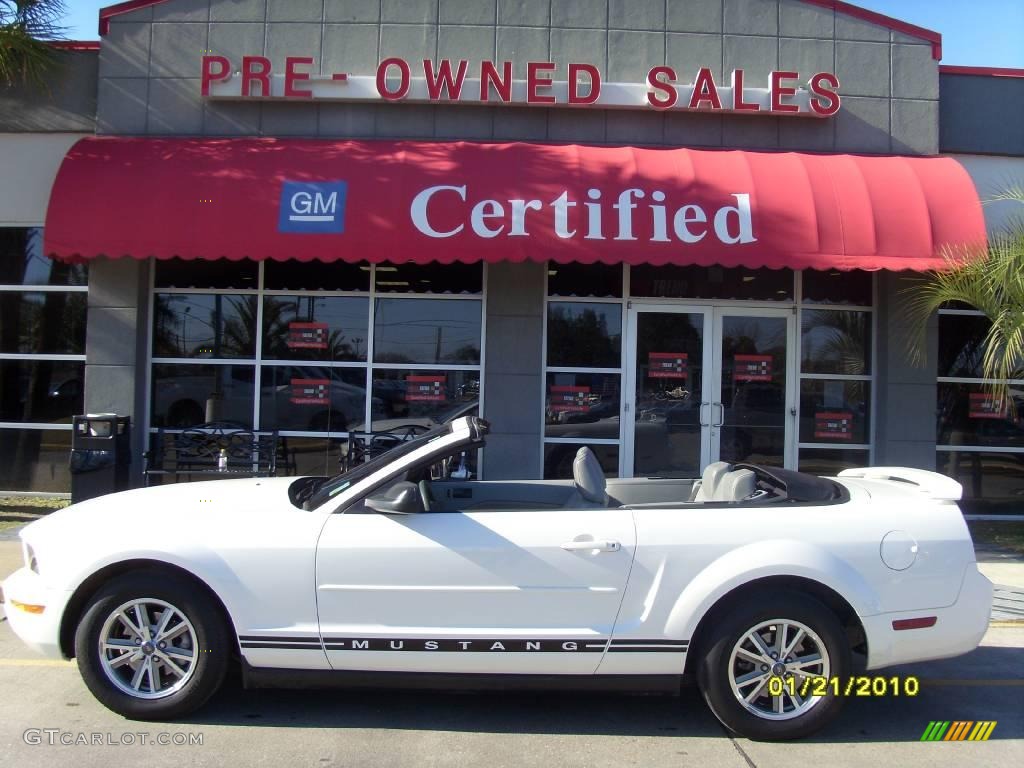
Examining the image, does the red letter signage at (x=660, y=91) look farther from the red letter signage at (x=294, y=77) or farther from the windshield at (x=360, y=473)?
the windshield at (x=360, y=473)

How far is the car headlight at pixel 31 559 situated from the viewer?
425cm

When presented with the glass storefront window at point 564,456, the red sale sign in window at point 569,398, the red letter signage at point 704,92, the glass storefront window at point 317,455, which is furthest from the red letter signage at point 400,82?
the glass storefront window at point 564,456

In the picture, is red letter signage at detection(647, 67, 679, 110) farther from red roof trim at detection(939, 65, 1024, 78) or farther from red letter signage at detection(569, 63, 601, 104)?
red roof trim at detection(939, 65, 1024, 78)

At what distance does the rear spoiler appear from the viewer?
442 centimetres

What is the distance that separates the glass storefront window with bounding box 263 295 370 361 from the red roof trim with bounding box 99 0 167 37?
368cm

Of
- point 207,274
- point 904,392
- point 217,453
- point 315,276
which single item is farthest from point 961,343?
point 207,274

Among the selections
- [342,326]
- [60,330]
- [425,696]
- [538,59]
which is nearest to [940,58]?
[538,59]

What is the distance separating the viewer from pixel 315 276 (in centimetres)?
1012

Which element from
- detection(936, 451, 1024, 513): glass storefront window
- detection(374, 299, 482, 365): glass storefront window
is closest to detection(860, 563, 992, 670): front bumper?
detection(374, 299, 482, 365): glass storefront window

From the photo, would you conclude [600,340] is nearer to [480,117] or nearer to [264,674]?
[480,117]

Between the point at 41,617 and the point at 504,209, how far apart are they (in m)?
5.83

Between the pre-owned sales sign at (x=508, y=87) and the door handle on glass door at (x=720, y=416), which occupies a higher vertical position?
the pre-owned sales sign at (x=508, y=87)

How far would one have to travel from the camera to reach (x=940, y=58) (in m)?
10.1

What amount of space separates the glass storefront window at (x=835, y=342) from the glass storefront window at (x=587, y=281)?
7.58 feet
